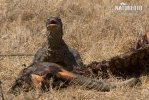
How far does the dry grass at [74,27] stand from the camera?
8234 mm

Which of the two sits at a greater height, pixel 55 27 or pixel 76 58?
pixel 55 27

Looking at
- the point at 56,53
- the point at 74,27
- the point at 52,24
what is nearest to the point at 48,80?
the point at 52,24

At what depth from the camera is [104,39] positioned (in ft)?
29.8

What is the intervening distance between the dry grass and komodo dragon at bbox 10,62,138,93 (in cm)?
51

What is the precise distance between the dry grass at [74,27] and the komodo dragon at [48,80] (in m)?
0.51

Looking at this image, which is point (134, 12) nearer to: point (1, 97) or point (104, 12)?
point (104, 12)

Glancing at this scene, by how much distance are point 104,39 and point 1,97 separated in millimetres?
3868

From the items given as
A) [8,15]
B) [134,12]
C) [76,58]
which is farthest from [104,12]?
[76,58]

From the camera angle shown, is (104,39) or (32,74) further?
(104,39)

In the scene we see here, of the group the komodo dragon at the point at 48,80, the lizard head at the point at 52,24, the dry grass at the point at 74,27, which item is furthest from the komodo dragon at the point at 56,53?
the komodo dragon at the point at 48,80

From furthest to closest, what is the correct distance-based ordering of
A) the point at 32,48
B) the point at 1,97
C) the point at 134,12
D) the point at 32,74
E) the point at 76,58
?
the point at 134,12
the point at 32,48
the point at 76,58
the point at 32,74
the point at 1,97

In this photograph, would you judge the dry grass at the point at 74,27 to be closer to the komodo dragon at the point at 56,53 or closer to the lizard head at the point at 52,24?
the komodo dragon at the point at 56,53

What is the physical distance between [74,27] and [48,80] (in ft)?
11.3

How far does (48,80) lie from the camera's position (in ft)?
20.0
